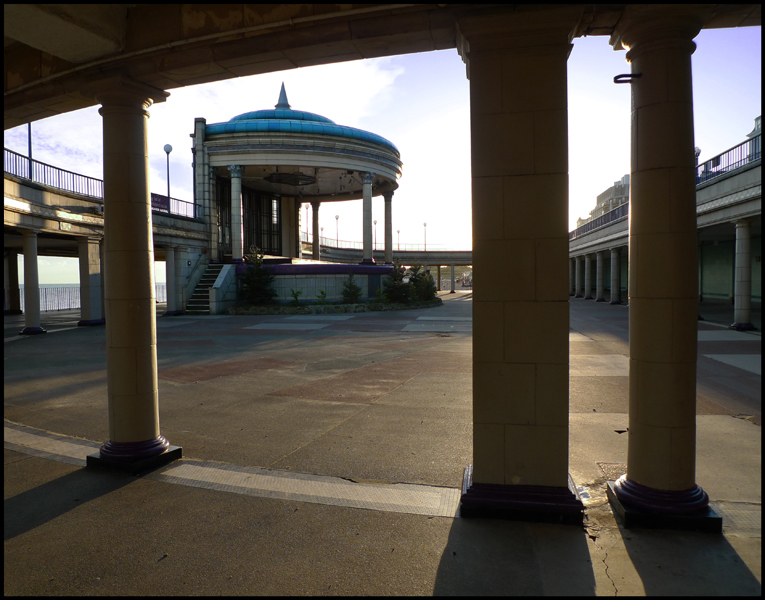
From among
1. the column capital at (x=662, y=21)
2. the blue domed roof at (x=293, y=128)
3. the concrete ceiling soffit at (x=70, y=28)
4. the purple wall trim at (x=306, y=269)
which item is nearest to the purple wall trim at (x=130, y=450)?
the concrete ceiling soffit at (x=70, y=28)

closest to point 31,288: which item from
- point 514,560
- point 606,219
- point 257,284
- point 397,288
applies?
point 257,284

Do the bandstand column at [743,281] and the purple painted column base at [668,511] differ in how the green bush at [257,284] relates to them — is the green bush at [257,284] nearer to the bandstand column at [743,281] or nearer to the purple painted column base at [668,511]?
the bandstand column at [743,281]

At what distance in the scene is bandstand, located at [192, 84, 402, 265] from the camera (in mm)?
29562

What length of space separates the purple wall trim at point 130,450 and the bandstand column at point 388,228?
30513mm

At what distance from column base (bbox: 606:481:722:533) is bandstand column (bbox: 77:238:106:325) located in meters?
22.9

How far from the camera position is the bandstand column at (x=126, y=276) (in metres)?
5.30

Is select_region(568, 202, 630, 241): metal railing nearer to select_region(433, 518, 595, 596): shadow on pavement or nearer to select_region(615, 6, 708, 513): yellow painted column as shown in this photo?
select_region(615, 6, 708, 513): yellow painted column

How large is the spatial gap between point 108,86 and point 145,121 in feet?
1.58

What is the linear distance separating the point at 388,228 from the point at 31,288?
74.6 feet

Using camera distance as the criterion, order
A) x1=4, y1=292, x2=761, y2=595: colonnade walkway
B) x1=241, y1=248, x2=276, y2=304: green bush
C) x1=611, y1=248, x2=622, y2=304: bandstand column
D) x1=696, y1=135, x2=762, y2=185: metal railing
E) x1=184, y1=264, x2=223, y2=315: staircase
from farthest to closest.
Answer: x1=611, y1=248, x2=622, y2=304: bandstand column → x1=241, y1=248, x2=276, y2=304: green bush → x1=184, y1=264, x2=223, y2=315: staircase → x1=696, y1=135, x2=762, y2=185: metal railing → x1=4, y1=292, x2=761, y2=595: colonnade walkway

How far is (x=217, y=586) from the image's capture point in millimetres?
3205

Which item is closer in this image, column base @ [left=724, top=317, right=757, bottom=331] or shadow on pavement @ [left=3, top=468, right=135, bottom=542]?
shadow on pavement @ [left=3, top=468, right=135, bottom=542]

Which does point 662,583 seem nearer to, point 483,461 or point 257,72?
point 483,461

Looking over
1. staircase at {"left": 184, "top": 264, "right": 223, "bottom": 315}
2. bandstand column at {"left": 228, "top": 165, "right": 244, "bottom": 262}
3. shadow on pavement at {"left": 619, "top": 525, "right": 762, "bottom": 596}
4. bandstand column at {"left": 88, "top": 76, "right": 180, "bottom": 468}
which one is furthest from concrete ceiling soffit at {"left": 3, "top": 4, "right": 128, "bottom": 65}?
bandstand column at {"left": 228, "top": 165, "right": 244, "bottom": 262}
